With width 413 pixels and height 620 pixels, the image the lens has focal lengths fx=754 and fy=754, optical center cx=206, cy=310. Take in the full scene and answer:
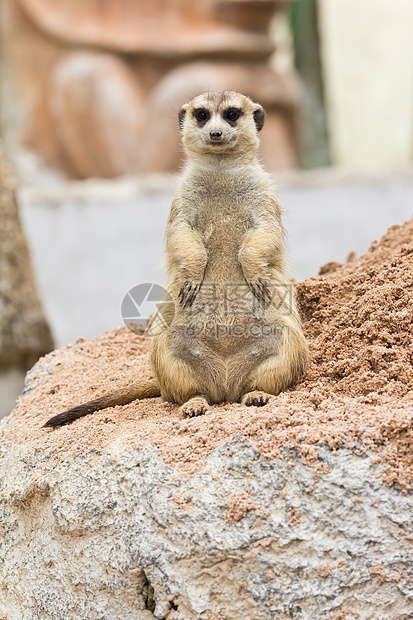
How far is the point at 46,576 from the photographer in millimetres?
2145

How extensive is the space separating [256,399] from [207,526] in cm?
55

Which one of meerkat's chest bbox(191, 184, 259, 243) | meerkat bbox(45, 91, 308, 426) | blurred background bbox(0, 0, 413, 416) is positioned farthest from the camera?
blurred background bbox(0, 0, 413, 416)

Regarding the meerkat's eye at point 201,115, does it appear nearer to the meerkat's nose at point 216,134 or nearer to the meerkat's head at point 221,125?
the meerkat's head at point 221,125

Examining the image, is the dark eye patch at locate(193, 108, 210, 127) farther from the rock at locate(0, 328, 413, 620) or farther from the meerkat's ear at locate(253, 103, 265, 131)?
the rock at locate(0, 328, 413, 620)

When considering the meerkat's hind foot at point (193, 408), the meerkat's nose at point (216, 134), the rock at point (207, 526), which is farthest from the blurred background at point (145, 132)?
the rock at point (207, 526)

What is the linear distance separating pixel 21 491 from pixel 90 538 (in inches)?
13.7

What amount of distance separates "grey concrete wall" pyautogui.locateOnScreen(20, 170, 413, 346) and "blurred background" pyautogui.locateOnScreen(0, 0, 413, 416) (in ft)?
0.04

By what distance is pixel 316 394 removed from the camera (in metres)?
2.24

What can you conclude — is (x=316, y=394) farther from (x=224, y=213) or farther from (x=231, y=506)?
(x=224, y=213)

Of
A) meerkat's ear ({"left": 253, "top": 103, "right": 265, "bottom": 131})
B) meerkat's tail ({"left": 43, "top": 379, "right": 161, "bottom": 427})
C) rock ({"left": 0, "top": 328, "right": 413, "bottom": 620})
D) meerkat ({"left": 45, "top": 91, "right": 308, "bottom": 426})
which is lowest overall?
rock ({"left": 0, "top": 328, "right": 413, "bottom": 620})

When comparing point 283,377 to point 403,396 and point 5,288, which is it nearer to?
point 403,396

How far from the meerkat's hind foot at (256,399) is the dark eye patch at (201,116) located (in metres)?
0.96

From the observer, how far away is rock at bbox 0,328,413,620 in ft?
5.95

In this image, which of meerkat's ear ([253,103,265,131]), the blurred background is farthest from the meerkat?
the blurred background
